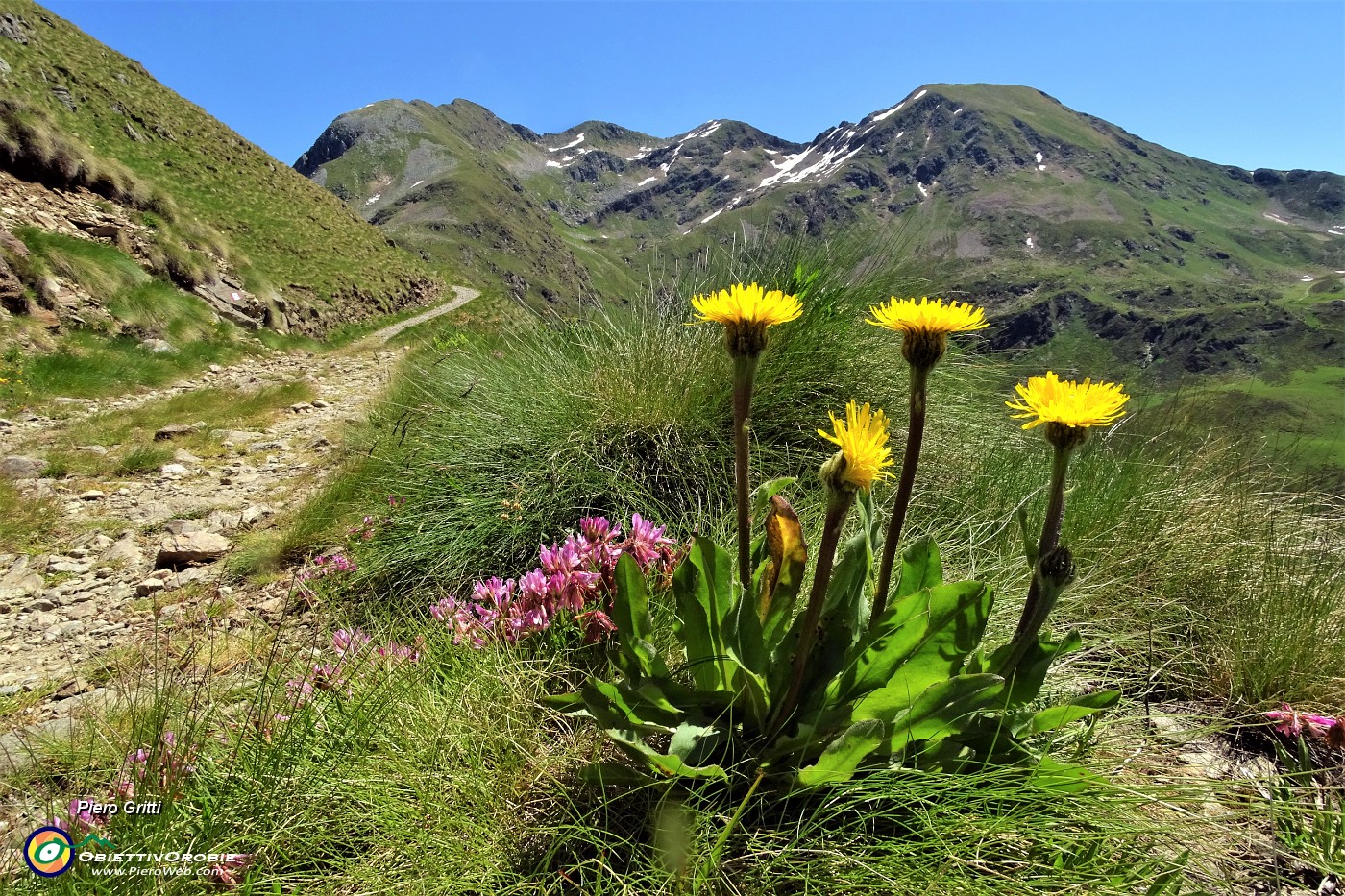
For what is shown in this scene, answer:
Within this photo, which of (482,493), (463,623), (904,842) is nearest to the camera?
(904,842)

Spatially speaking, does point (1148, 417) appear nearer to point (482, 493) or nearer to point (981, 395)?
point (981, 395)

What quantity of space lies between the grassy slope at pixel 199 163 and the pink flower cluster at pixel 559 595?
1678 cm

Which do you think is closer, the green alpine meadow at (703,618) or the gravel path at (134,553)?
the green alpine meadow at (703,618)

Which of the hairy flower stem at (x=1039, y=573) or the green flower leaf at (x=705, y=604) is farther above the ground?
the hairy flower stem at (x=1039, y=573)

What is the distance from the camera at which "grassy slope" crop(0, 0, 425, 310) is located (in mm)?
18203

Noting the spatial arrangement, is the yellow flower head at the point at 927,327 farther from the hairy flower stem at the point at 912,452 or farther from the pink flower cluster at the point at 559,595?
the pink flower cluster at the point at 559,595

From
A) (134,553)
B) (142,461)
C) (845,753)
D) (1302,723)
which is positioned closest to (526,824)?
(845,753)

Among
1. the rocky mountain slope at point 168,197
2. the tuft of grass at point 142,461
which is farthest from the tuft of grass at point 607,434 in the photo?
the rocky mountain slope at point 168,197

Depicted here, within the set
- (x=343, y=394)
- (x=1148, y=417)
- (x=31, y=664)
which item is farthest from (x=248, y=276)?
(x=1148, y=417)

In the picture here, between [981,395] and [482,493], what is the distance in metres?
3.85

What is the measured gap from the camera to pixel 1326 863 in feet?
5.13

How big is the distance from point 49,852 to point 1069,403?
2253 millimetres

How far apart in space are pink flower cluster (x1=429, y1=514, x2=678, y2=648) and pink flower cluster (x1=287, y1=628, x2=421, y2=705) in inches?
6.7

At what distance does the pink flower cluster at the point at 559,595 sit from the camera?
216 centimetres
